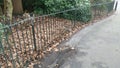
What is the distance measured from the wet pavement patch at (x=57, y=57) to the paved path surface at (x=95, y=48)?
0.16 meters

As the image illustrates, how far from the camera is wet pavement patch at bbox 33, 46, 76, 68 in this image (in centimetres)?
371

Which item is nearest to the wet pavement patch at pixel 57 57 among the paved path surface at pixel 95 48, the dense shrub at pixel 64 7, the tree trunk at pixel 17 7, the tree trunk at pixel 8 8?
the paved path surface at pixel 95 48

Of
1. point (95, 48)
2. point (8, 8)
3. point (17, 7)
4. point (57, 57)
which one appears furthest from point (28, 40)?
point (17, 7)

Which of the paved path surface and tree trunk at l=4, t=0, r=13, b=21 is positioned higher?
tree trunk at l=4, t=0, r=13, b=21

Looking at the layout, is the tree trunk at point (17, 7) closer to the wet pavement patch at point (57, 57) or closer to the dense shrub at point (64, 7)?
the dense shrub at point (64, 7)

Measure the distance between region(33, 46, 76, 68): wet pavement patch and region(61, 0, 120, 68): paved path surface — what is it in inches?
6.1

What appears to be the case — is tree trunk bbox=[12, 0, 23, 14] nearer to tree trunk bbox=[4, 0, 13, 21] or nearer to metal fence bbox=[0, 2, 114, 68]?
tree trunk bbox=[4, 0, 13, 21]

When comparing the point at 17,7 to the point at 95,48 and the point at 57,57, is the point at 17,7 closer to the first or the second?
the point at 57,57

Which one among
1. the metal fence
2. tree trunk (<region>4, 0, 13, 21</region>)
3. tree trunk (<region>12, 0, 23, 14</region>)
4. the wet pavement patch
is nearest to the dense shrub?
the metal fence

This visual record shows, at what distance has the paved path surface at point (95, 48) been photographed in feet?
12.8

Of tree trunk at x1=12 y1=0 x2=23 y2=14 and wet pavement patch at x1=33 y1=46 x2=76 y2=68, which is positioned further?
tree trunk at x1=12 y1=0 x2=23 y2=14

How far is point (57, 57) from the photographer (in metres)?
4.08

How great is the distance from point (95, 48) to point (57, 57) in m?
1.36

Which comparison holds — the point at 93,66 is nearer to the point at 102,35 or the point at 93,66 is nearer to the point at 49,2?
the point at 102,35
